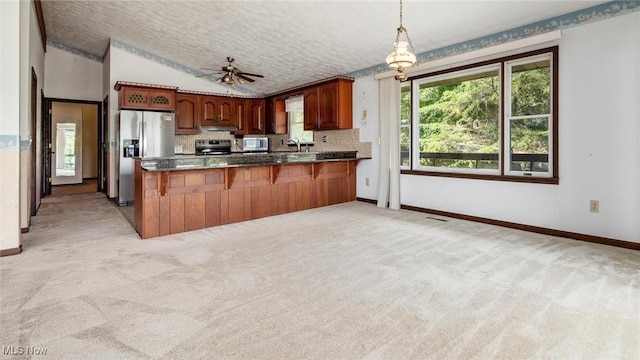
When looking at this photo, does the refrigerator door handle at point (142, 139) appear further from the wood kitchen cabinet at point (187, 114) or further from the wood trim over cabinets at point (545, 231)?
the wood trim over cabinets at point (545, 231)

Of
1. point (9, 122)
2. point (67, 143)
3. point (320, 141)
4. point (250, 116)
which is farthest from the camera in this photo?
point (67, 143)

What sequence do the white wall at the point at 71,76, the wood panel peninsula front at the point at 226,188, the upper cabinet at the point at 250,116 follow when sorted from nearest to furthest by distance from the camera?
the wood panel peninsula front at the point at 226,188, the white wall at the point at 71,76, the upper cabinet at the point at 250,116

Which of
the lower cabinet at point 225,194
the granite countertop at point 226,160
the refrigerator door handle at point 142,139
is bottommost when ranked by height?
the lower cabinet at point 225,194

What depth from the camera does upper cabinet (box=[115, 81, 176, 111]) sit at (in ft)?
19.4

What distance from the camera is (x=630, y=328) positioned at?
Result: 1818mm

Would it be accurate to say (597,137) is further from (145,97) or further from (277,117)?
(145,97)

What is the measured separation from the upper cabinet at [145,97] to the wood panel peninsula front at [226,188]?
2709 millimetres

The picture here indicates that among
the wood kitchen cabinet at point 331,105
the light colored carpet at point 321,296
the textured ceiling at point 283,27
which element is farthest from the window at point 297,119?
the light colored carpet at point 321,296

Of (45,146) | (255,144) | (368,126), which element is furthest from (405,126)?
(45,146)

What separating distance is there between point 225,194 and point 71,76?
5.38 meters

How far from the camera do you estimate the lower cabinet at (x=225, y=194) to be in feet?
12.3

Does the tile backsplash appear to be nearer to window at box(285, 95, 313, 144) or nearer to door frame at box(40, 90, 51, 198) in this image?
window at box(285, 95, 313, 144)

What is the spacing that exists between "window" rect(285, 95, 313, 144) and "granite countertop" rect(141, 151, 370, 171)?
184 centimetres

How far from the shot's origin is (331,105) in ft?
20.1
